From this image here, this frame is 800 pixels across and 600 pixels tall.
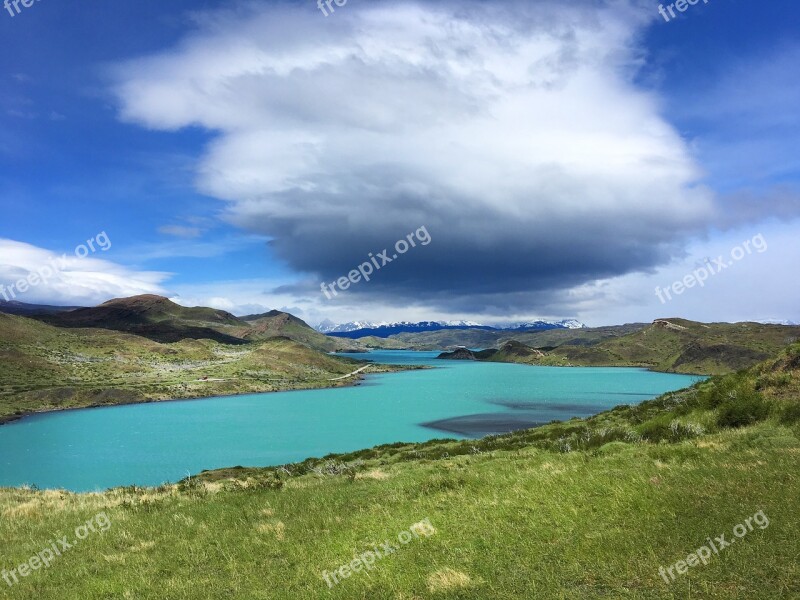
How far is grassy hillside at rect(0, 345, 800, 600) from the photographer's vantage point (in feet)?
31.8

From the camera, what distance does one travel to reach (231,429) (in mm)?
116875

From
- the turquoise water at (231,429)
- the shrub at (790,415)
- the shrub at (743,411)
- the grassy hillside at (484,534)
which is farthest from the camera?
the turquoise water at (231,429)

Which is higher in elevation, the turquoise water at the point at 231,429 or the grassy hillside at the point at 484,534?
the grassy hillside at the point at 484,534

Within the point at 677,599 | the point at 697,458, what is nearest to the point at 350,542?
the point at 677,599

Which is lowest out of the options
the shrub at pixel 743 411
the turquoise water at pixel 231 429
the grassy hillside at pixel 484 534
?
the turquoise water at pixel 231 429

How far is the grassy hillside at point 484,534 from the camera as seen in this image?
9695 millimetres

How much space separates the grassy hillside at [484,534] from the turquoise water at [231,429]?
46006mm

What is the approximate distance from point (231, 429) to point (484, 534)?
116888 millimetres

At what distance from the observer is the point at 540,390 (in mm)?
191625

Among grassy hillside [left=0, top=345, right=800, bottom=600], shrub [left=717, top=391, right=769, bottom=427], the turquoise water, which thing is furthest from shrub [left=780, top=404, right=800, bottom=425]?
the turquoise water

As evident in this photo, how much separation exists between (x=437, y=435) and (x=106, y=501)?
79.8 meters

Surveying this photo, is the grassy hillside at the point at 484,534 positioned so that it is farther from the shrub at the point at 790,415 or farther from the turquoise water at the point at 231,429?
the turquoise water at the point at 231,429

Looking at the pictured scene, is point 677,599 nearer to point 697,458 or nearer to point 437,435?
point 697,458

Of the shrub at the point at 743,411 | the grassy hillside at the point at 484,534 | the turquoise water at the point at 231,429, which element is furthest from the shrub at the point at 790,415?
the turquoise water at the point at 231,429
